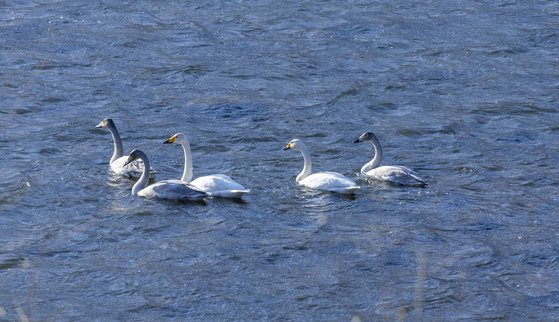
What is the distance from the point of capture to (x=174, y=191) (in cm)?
1883

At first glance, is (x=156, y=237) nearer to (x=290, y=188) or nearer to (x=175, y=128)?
(x=290, y=188)

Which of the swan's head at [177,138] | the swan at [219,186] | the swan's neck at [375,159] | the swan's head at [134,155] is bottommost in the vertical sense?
the swan's neck at [375,159]

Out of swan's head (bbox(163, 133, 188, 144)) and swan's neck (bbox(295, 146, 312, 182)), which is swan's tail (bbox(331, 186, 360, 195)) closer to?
swan's neck (bbox(295, 146, 312, 182))

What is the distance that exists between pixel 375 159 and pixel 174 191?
130 inches

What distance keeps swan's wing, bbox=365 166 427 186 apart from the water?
7.2 inches

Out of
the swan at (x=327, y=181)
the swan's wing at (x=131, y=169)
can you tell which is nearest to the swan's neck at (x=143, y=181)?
the swan's wing at (x=131, y=169)

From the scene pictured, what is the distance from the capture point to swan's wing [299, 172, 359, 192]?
19.2 metres

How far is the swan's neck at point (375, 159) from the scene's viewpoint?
67.0ft

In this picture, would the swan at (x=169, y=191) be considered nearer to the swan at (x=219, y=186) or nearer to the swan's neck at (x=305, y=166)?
the swan at (x=219, y=186)

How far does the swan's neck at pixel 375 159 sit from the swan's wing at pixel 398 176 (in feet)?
1.40

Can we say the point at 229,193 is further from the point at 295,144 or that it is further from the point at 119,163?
the point at 119,163

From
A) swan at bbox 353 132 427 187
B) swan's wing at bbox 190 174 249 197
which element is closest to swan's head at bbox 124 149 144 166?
swan's wing at bbox 190 174 249 197

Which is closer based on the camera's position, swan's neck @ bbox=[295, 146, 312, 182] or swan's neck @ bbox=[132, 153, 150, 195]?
swan's neck @ bbox=[132, 153, 150, 195]

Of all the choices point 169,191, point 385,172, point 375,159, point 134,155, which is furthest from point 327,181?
point 134,155
